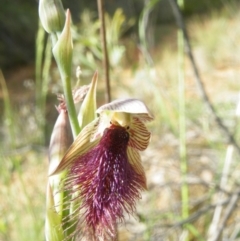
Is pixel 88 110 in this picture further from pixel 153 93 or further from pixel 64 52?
pixel 153 93

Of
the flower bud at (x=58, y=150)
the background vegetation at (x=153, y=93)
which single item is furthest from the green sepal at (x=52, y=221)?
the background vegetation at (x=153, y=93)

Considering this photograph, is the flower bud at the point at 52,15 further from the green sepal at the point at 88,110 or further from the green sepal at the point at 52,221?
the green sepal at the point at 52,221

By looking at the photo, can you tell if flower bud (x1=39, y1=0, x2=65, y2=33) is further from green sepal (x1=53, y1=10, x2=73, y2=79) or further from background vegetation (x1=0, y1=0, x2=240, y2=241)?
background vegetation (x1=0, y1=0, x2=240, y2=241)

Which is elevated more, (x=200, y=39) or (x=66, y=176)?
(x=200, y=39)

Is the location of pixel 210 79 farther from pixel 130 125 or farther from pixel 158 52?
pixel 130 125

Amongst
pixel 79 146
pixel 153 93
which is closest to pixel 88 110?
pixel 79 146

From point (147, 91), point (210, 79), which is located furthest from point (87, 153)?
point (210, 79)
